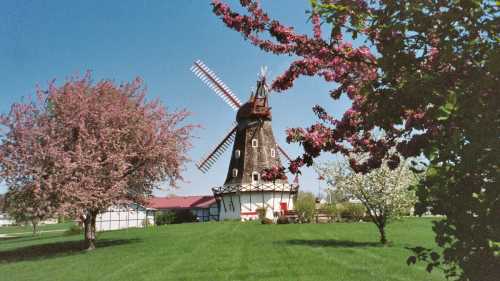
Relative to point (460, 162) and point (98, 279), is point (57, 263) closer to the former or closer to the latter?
point (98, 279)

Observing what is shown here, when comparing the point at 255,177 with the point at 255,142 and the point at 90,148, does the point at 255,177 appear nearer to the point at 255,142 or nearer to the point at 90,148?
the point at 255,142

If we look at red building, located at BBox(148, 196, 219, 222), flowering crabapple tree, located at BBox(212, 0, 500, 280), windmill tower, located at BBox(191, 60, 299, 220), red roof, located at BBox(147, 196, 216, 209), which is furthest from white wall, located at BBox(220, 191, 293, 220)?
flowering crabapple tree, located at BBox(212, 0, 500, 280)

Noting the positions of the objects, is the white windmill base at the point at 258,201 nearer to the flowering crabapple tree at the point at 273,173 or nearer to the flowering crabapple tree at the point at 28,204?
the flowering crabapple tree at the point at 28,204

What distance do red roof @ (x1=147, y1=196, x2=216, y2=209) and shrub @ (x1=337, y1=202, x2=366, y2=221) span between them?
121 ft

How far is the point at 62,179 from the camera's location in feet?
75.6

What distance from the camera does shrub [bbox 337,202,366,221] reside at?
146 ft

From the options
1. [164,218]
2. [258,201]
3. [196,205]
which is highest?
[258,201]

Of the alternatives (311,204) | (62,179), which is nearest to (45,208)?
(62,179)

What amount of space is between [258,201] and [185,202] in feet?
111

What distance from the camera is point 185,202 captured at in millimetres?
84875

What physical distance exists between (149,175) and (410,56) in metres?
26.3

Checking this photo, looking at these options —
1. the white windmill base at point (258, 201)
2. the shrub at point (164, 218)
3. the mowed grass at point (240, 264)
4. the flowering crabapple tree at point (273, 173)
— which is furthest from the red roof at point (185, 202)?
the flowering crabapple tree at point (273, 173)

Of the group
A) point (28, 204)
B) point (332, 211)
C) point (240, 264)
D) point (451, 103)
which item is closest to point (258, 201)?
point (332, 211)

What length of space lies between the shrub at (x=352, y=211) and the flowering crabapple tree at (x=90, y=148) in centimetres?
2257
